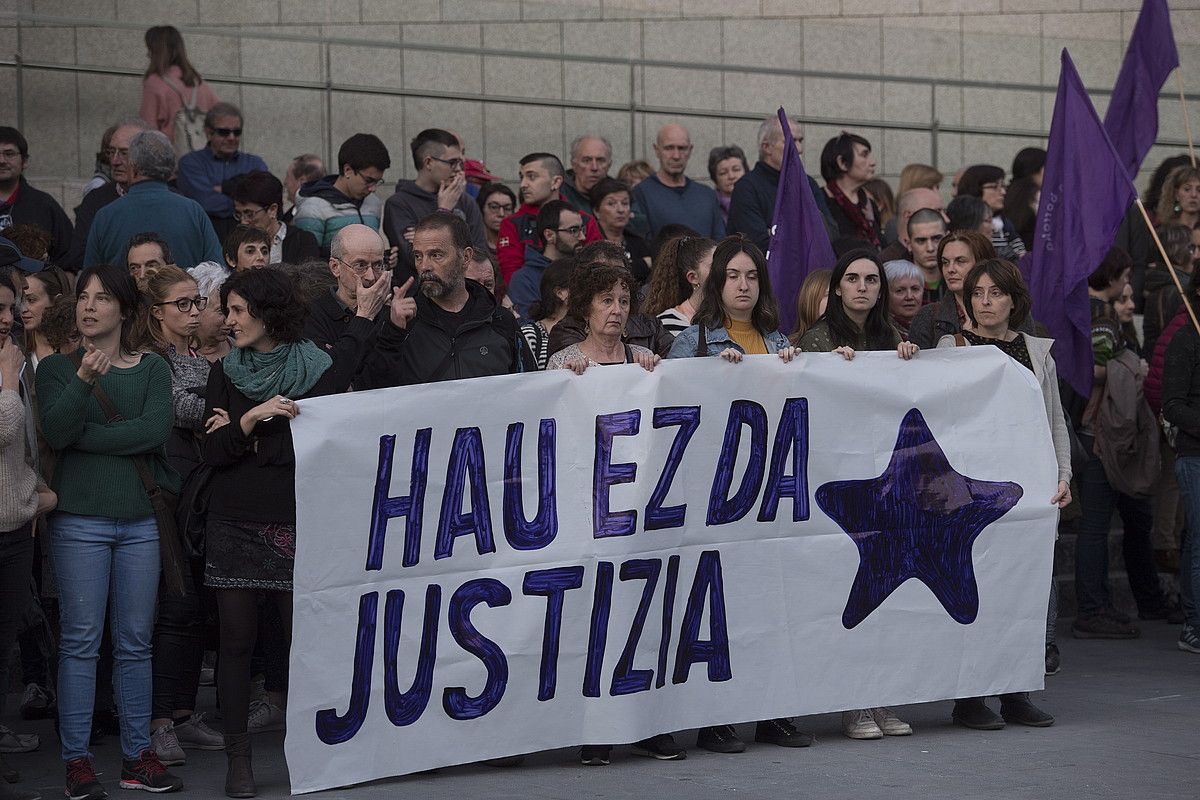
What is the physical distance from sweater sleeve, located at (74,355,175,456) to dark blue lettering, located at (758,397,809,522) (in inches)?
93.0

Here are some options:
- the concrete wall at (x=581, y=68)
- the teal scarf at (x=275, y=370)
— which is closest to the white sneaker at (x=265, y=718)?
the teal scarf at (x=275, y=370)

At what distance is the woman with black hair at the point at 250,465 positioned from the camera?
6773 mm

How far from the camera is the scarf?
473 inches

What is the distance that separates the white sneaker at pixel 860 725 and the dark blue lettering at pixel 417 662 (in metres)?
1.86

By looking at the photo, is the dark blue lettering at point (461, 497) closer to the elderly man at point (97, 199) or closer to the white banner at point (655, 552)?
the white banner at point (655, 552)

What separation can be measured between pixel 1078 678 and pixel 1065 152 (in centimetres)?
274

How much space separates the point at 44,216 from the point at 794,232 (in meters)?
4.38

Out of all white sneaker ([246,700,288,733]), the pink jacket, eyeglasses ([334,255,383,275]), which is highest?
the pink jacket

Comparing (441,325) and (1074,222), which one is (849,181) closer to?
(1074,222)

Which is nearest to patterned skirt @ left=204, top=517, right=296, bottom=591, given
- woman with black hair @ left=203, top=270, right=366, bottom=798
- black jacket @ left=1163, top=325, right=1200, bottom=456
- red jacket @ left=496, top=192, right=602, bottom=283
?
woman with black hair @ left=203, top=270, right=366, bottom=798

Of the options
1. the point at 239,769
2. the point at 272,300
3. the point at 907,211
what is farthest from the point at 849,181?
the point at 239,769

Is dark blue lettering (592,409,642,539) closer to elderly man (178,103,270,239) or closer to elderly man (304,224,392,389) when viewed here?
elderly man (304,224,392,389)

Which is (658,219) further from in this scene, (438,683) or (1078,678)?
(438,683)

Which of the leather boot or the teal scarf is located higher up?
the teal scarf
